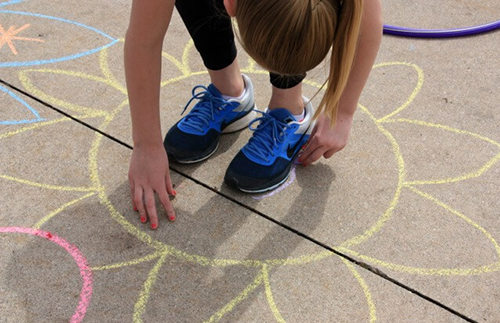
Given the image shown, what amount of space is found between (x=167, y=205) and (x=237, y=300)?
1.25ft

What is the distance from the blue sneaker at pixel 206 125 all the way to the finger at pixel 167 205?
220 millimetres

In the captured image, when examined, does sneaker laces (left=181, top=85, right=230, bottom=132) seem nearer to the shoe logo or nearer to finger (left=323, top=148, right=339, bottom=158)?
the shoe logo

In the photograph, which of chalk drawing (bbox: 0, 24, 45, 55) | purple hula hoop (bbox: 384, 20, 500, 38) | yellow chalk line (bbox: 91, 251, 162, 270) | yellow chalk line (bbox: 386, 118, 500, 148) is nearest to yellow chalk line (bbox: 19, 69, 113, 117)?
chalk drawing (bbox: 0, 24, 45, 55)

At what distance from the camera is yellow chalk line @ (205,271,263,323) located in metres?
1.47

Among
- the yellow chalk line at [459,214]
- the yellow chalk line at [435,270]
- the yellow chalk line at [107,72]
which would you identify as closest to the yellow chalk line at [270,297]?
the yellow chalk line at [435,270]

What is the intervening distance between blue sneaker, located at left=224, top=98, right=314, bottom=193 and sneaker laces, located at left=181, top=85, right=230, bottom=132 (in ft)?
0.44

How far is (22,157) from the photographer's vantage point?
188 cm

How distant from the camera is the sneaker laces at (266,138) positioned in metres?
1.86

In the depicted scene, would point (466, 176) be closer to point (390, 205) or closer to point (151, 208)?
point (390, 205)

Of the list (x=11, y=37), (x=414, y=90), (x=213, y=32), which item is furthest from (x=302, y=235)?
(x=11, y=37)

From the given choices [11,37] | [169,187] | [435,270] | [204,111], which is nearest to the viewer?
[435,270]

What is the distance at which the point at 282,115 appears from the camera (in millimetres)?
1909

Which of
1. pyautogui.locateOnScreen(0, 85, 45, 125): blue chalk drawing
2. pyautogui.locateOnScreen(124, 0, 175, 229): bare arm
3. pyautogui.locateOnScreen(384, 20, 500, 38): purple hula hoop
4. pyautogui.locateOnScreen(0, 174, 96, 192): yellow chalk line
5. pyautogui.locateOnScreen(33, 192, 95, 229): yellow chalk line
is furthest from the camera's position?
pyautogui.locateOnScreen(384, 20, 500, 38): purple hula hoop

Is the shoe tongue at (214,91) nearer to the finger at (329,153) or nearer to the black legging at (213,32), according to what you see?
the black legging at (213,32)
